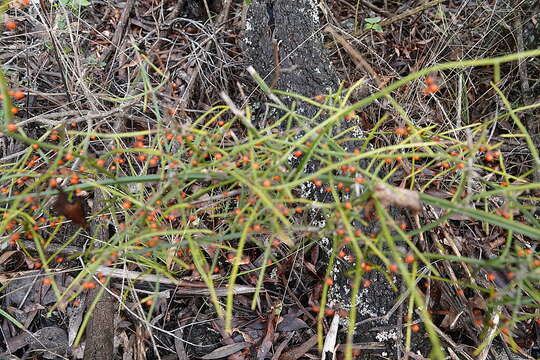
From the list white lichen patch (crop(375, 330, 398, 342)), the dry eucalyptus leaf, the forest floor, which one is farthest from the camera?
white lichen patch (crop(375, 330, 398, 342))

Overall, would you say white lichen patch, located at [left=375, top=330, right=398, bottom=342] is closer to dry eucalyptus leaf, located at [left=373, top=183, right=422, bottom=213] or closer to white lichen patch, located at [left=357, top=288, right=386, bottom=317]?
white lichen patch, located at [left=357, top=288, right=386, bottom=317]

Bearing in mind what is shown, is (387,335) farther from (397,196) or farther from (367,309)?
(397,196)

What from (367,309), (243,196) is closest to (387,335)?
(367,309)

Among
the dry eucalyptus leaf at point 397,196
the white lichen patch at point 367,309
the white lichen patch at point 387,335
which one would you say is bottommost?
the white lichen patch at point 387,335

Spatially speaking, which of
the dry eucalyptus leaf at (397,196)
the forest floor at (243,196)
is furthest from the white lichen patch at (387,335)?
the dry eucalyptus leaf at (397,196)

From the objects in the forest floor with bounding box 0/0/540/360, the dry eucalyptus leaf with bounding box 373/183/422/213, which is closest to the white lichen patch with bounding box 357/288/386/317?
the forest floor with bounding box 0/0/540/360

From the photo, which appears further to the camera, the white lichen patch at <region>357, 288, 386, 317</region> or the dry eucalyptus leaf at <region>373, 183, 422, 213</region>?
the white lichen patch at <region>357, 288, 386, 317</region>

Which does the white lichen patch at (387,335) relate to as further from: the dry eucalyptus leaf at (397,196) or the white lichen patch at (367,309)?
the dry eucalyptus leaf at (397,196)

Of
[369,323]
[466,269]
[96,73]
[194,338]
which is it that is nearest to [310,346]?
[369,323]

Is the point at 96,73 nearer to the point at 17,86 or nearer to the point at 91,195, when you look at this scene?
the point at 17,86
